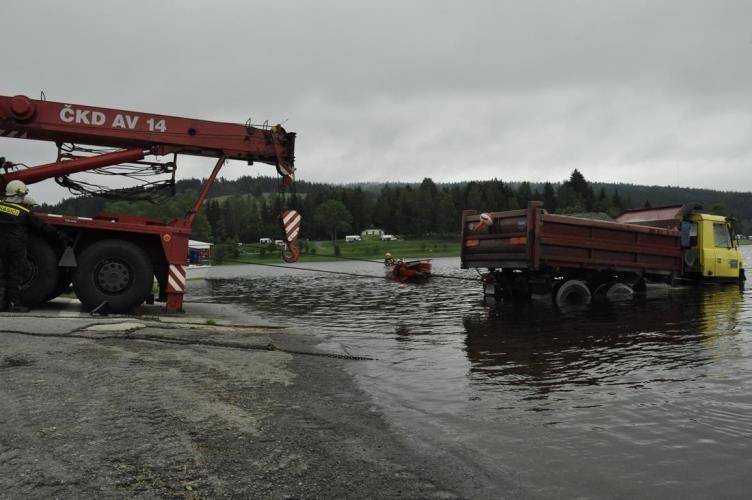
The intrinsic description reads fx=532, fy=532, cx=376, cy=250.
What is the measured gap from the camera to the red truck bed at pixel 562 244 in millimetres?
13969

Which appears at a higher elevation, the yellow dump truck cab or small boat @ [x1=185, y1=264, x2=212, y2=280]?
the yellow dump truck cab

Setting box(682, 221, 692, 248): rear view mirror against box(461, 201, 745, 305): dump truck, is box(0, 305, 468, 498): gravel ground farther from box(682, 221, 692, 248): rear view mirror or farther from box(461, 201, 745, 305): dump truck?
box(682, 221, 692, 248): rear view mirror

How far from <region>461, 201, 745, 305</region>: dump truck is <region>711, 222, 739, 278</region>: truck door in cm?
3

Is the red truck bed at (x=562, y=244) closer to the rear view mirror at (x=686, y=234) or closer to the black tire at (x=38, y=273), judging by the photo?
the rear view mirror at (x=686, y=234)

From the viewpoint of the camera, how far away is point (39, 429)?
368cm

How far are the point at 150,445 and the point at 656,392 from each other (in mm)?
4864

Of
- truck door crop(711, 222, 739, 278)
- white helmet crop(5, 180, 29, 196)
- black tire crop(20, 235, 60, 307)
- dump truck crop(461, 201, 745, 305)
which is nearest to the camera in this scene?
white helmet crop(5, 180, 29, 196)

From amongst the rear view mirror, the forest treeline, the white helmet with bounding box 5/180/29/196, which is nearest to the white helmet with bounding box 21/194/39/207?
the white helmet with bounding box 5/180/29/196

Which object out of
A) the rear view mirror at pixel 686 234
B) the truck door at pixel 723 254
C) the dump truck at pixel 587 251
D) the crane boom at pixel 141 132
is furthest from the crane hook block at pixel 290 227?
the truck door at pixel 723 254

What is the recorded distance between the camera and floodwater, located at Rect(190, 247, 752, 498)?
360cm

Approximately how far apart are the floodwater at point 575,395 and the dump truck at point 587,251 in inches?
98.9

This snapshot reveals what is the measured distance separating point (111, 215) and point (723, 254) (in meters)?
18.7

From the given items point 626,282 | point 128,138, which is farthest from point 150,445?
point 626,282

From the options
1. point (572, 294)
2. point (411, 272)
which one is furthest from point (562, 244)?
point (411, 272)
